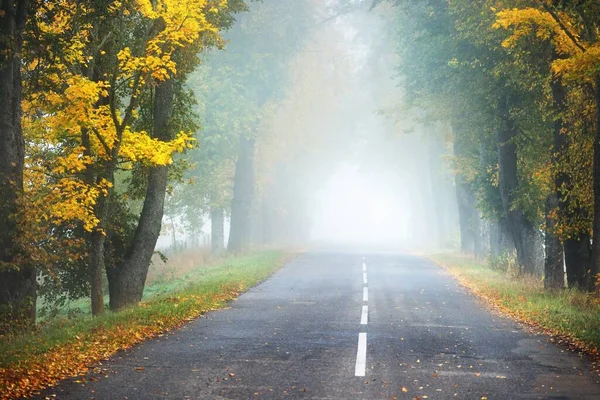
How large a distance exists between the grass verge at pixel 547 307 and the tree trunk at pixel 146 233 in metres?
8.81

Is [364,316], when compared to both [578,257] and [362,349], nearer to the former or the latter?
[362,349]

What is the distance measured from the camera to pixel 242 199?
41.4m

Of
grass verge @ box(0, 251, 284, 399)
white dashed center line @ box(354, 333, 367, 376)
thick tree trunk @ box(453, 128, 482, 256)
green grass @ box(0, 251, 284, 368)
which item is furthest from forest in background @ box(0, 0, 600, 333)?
white dashed center line @ box(354, 333, 367, 376)

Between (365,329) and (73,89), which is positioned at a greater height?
(73,89)

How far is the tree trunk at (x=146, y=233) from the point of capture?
1903cm

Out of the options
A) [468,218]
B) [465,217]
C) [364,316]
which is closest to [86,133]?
[364,316]

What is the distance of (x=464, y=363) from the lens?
34.8ft

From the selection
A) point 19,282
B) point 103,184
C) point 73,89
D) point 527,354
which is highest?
point 73,89

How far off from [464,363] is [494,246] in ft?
77.1

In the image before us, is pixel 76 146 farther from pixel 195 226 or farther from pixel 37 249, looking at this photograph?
pixel 195 226

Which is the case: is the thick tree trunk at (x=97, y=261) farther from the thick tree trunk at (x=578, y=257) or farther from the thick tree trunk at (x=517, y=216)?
the thick tree trunk at (x=517, y=216)

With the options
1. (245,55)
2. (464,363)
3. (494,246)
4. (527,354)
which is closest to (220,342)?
(464,363)

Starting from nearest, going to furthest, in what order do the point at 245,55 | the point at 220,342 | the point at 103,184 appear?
the point at 220,342, the point at 103,184, the point at 245,55

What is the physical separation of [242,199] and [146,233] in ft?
72.2
